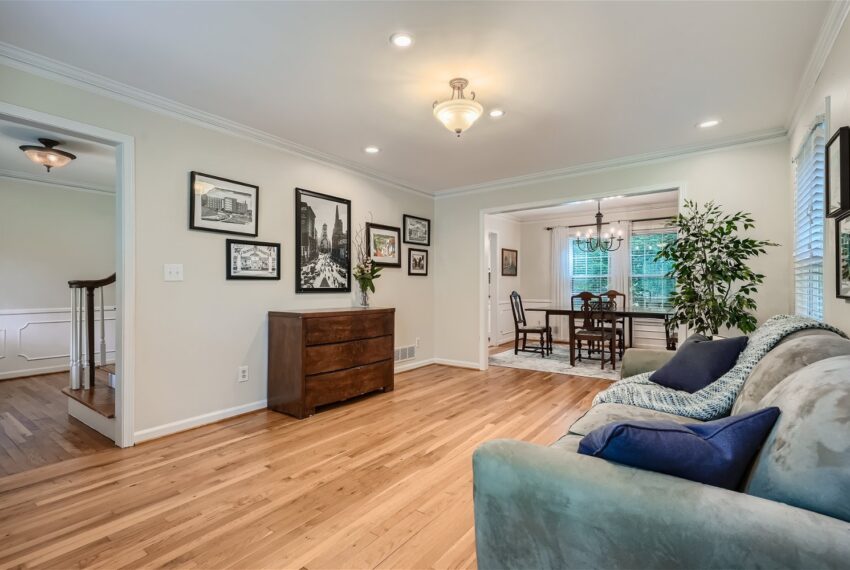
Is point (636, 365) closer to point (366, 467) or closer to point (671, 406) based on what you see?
point (671, 406)

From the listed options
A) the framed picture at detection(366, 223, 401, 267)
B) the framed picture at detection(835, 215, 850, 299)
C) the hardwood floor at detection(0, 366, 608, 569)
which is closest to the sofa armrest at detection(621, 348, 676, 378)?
the hardwood floor at detection(0, 366, 608, 569)

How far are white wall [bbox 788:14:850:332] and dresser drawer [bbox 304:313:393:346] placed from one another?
3.18m

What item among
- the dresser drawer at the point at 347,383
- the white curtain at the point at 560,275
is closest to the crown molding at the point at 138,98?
the dresser drawer at the point at 347,383

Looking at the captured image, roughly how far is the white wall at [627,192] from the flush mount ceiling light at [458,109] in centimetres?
231

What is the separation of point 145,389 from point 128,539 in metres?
1.31

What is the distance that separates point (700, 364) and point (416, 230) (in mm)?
3674

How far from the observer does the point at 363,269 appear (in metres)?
4.32

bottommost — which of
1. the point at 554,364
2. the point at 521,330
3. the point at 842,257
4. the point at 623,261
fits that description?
the point at 554,364

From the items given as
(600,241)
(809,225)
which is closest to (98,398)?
(809,225)

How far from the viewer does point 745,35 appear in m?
2.15

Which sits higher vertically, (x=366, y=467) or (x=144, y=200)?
(x=144, y=200)

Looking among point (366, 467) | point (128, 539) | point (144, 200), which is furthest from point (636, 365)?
point (144, 200)

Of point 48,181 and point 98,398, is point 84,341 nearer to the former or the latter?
point 98,398

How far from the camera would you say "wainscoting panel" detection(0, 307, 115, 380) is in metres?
4.76
